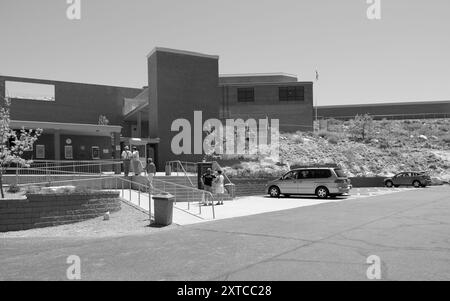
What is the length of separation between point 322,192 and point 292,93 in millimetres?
35959

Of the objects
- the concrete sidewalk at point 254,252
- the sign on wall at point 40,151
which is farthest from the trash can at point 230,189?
the sign on wall at point 40,151

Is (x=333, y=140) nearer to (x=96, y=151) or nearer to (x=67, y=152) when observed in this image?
(x=96, y=151)

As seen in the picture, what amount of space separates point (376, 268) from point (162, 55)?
3346 cm

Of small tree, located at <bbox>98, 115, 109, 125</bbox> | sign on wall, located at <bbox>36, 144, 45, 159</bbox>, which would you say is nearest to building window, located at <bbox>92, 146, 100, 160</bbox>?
sign on wall, located at <bbox>36, 144, 45, 159</bbox>

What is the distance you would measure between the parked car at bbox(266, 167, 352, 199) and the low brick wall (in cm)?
1235

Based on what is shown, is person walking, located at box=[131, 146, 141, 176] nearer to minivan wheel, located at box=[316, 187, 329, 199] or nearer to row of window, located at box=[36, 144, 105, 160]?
minivan wheel, located at box=[316, 187, 329, 199]

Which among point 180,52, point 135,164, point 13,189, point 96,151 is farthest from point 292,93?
point 13,189

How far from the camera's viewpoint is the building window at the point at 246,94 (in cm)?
5981

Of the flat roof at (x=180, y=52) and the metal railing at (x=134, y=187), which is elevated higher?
the flat roof at (x=180, y=52)

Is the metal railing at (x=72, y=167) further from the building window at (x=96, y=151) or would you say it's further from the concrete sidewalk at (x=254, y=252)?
the concrete sidewalk at (x=254, y=252)

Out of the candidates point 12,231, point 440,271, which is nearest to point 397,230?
point 440,271

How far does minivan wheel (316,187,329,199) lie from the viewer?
24.6m
